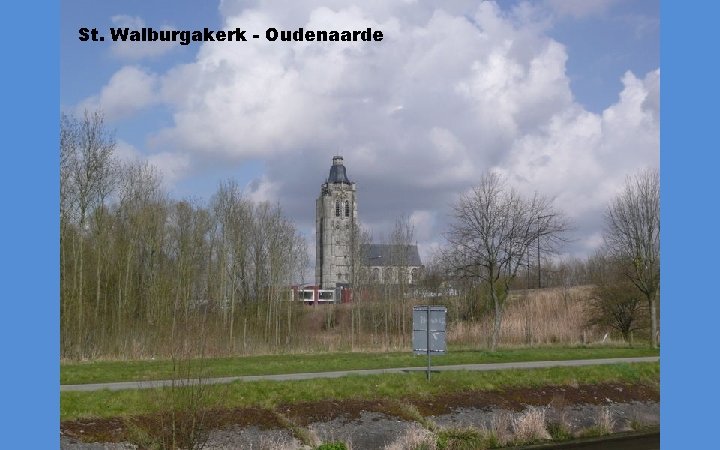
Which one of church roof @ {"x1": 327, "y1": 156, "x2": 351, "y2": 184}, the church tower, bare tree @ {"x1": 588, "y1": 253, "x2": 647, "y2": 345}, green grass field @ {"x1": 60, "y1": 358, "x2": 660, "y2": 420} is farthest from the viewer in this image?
church roof @ {"x1": 327, "y1": 156, "x2": 351, "y2": 184}

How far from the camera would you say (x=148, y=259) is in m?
41.5

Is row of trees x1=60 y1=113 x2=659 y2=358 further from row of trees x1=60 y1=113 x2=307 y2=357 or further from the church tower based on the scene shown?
the church tower

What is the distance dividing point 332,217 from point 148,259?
330 ft

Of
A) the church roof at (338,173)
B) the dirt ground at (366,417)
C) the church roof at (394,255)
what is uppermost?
the church roof at (338,173)

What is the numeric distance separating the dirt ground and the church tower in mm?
110078

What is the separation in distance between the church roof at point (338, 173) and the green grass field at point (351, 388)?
119164 mm

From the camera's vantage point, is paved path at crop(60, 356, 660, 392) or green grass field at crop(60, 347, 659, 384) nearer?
paved path at crop(60, 356, 660, 392)

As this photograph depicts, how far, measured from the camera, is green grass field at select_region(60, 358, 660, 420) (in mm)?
16953

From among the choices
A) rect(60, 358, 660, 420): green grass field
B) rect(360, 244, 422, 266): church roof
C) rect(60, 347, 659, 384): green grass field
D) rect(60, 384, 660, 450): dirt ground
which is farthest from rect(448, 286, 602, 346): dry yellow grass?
rect(60, 384, 660, 450): dirt ground

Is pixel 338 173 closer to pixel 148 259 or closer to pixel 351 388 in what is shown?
pixel 148 259

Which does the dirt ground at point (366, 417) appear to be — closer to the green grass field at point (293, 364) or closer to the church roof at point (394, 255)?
the green grass field at point (293, 364)

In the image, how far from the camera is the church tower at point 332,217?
135500mm

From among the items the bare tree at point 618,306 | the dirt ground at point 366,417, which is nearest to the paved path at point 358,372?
the dirt ground at point 366,417

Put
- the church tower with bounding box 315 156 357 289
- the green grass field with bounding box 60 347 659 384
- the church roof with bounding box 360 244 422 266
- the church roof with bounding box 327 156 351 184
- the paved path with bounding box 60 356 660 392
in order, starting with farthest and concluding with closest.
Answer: the church roof with bounding box 327 156 351 184 < the church tower with bounding box 315 156 357 289 < the church roof with bounding box 360 244 422 266 < the green grass field with bounding box 60 347 659 384 < the paved path with bounding box 60 356 660 392
